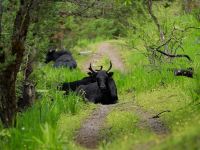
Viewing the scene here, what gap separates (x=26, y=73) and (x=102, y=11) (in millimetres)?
3543

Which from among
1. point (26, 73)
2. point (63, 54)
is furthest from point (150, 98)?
point (63, 54)

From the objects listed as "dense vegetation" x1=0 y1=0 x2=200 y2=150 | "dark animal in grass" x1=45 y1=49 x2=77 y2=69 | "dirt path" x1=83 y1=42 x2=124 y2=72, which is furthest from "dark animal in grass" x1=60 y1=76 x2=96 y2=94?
"dirt path" x1=83 y1=42 x2=124 y2=72

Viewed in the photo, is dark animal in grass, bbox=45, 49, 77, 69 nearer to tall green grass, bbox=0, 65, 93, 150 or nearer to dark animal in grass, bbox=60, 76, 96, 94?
dark animal in grass, bbox=60, 76, 96, 94

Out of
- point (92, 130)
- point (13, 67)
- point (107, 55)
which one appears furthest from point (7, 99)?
point (107, 55)

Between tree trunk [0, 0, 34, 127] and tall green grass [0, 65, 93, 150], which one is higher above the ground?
tree trunk [0, 0, 34, 127]

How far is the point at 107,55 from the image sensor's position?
88.6ft

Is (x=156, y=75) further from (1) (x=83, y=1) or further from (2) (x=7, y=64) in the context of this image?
(2) (x=7, y=64)

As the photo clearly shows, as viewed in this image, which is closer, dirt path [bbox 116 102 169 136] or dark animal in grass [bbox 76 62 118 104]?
dirt path [bbox 116 102 169 136]

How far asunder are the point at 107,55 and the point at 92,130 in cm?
1818

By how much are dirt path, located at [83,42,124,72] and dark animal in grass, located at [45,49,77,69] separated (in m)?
0.81

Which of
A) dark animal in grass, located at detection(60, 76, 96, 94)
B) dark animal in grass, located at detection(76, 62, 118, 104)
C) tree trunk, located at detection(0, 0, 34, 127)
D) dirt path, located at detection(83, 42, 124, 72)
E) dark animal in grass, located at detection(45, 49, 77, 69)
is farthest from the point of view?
dirt path, located at detection(83, 42, 124, 72)

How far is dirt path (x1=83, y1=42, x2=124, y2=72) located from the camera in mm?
23678

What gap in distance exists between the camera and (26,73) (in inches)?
454

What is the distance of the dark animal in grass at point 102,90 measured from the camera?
44.7 ft
